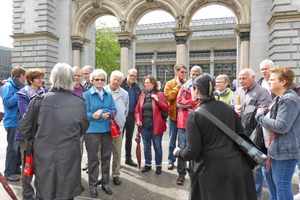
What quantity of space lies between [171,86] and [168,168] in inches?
71.2

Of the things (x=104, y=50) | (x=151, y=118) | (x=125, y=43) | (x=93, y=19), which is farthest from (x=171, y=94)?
(x=104, y=50)

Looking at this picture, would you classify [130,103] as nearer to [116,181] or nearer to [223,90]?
[116,181]

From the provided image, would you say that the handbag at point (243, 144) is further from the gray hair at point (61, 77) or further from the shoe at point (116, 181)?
the shoe at point (116, 181)

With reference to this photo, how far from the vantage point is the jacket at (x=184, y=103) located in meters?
4.05

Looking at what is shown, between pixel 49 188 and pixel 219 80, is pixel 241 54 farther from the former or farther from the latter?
pixel 49 188

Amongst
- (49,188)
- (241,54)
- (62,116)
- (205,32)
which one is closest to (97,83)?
(62,116)

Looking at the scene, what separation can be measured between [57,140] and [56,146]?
65 millimetres

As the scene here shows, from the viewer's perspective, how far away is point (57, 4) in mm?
15664

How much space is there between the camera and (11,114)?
169 inches

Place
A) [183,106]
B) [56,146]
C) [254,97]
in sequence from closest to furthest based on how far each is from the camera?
[56,146]
[254,97]
[183,106]

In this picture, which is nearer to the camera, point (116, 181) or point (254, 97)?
point (254, 97)

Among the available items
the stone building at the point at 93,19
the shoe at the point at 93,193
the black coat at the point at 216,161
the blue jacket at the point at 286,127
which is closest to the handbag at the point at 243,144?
the black coat at the point at 216,161

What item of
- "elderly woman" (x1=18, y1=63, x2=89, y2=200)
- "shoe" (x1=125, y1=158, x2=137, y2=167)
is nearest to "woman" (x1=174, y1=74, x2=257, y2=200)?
"elderly woman" (x1=18, y1=63, x2=89, y2=200)

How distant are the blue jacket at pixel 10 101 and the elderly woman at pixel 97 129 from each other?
5.08ft
